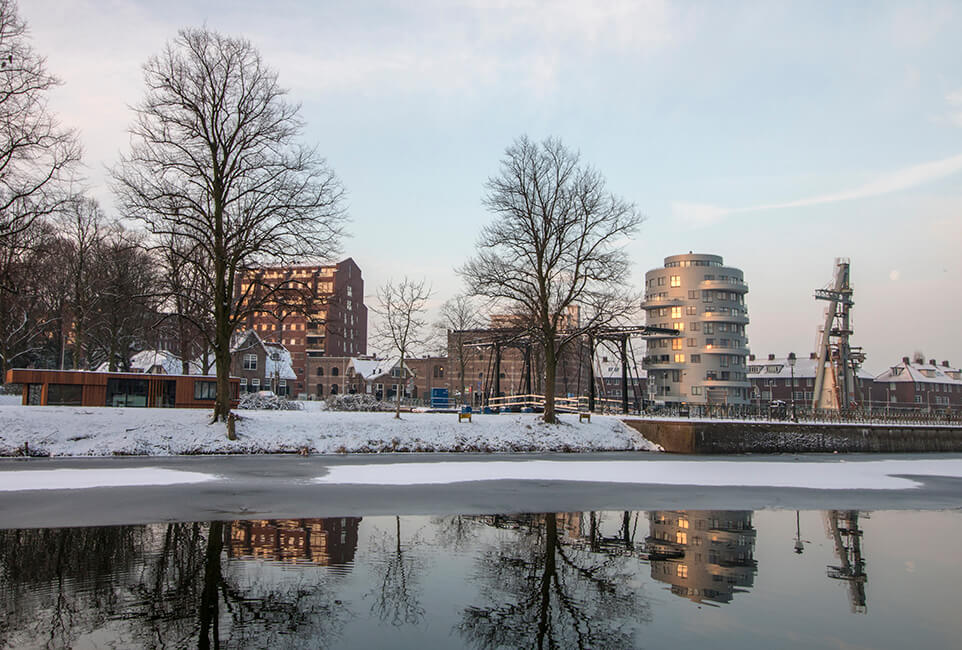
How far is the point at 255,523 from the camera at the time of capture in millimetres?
13508

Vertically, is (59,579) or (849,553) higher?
(59,579)

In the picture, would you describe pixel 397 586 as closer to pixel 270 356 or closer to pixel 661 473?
pixel 661 473

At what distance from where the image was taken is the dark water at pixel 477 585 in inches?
301

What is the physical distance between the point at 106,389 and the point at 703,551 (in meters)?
34.0

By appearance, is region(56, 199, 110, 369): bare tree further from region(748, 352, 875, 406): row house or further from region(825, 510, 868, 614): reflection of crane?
region(748, 352, 875, 406): row house

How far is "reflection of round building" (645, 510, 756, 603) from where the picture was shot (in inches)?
392

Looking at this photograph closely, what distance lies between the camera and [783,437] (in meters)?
36.9

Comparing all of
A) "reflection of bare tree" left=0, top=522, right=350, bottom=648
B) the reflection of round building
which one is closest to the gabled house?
the reflection of round building

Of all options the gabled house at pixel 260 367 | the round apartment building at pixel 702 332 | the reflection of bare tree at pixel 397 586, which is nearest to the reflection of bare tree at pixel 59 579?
the reflection of bare tree at pixel 397 586

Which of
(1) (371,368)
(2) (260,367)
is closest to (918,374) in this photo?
(1) (371,368)

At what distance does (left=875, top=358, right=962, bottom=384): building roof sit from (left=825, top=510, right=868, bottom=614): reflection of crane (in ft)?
452

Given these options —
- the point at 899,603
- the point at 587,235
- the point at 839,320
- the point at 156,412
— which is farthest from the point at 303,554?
the point at 839,320

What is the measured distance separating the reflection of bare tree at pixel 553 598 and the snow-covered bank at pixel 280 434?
19.3 meters

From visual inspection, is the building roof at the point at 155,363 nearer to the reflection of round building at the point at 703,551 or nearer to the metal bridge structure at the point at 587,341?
the metal bridge structure at the point at 587,341
